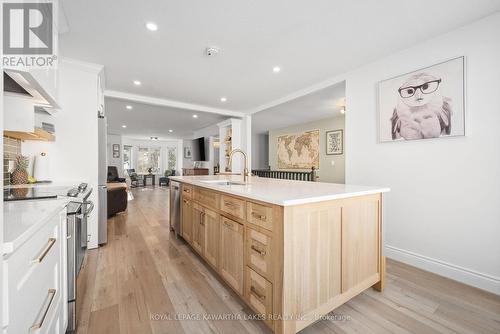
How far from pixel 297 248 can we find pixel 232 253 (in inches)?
24.5

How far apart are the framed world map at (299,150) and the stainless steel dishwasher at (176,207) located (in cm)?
469

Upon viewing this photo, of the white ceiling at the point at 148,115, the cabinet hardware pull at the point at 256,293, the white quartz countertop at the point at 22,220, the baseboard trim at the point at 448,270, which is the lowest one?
the baseboard trim at the point at 448,270

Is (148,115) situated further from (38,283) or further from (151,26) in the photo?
(38,283)

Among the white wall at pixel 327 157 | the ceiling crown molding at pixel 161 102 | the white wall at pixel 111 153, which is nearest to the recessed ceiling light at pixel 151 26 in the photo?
the ceiling crown molding at pixel 161 102

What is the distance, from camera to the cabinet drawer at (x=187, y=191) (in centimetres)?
262

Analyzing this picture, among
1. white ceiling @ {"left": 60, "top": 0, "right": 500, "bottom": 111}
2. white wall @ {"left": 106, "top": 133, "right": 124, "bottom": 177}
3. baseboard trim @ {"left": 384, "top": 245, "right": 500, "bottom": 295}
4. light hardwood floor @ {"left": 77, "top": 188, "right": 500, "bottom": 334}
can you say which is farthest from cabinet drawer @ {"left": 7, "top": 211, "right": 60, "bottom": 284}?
white wall @ {"left": 106, "top": 133, "right": 124, "bottom": 177}

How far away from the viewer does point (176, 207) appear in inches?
124

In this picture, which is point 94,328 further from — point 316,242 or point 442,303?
point 442,303

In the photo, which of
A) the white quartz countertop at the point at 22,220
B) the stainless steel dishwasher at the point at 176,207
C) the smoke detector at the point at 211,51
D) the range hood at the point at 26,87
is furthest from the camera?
the stainless steel dishwasher at the point at 176,207

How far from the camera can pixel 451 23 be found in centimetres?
→ 205

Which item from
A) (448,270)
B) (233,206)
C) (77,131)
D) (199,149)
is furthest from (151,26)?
(199,149)

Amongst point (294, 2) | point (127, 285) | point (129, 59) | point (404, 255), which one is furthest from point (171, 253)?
point (294, 2)

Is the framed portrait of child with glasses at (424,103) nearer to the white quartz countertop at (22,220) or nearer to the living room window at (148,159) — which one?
the white quartz countertop at (22,220)

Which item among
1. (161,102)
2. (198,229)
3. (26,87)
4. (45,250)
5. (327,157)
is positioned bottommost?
(198,229)
